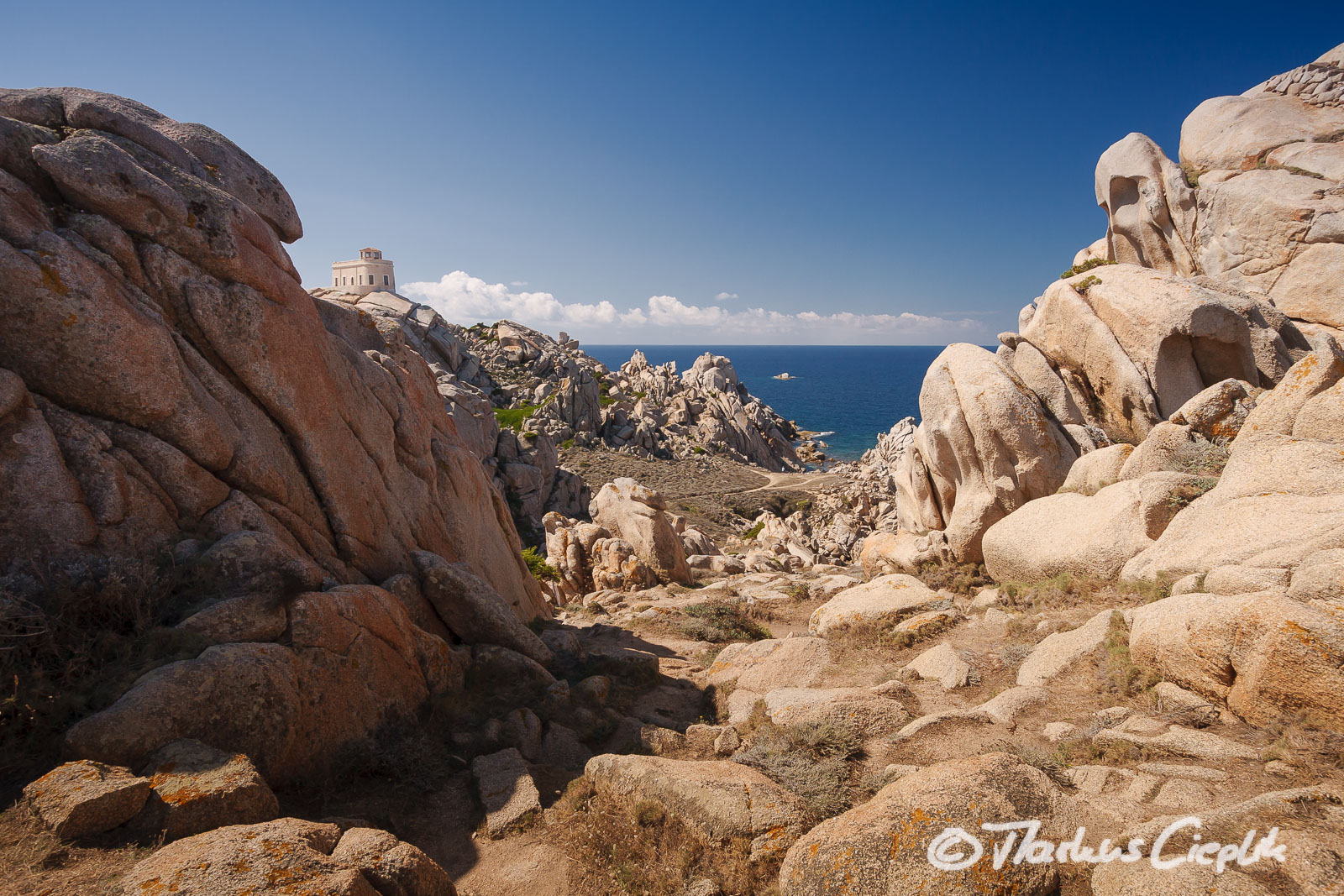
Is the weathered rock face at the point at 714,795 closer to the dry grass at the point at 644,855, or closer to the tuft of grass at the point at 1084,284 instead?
the dry grass at the point at 644,855

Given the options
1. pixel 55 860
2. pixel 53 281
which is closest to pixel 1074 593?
pixel 55 860

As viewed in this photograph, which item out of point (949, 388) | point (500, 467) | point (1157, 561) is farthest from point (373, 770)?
point (500, 467)

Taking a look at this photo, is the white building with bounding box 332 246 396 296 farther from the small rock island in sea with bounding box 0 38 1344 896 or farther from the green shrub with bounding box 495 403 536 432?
the small rock island in sea with bounding box 0 38 1344 896

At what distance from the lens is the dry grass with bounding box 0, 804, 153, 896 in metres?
4.98

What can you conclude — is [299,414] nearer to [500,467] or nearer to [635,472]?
[500,467]

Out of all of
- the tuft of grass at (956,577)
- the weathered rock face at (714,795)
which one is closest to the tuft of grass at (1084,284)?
the tuft of grass at (956,577)

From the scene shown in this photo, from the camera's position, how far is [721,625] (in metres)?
20.2

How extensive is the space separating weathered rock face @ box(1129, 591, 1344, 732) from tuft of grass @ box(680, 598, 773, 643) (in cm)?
1202

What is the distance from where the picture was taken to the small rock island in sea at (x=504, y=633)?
6188 mm

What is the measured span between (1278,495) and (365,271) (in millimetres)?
137128

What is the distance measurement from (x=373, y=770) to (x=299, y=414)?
6958 mm

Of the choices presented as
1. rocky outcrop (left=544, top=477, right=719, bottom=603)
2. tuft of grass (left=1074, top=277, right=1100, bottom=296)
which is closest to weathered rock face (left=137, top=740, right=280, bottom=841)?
rocky outcrop (left=544, top=477, right=719, bottom=603)

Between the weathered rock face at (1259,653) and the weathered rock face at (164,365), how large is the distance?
14.0 meters

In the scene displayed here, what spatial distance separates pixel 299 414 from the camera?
12.1m
